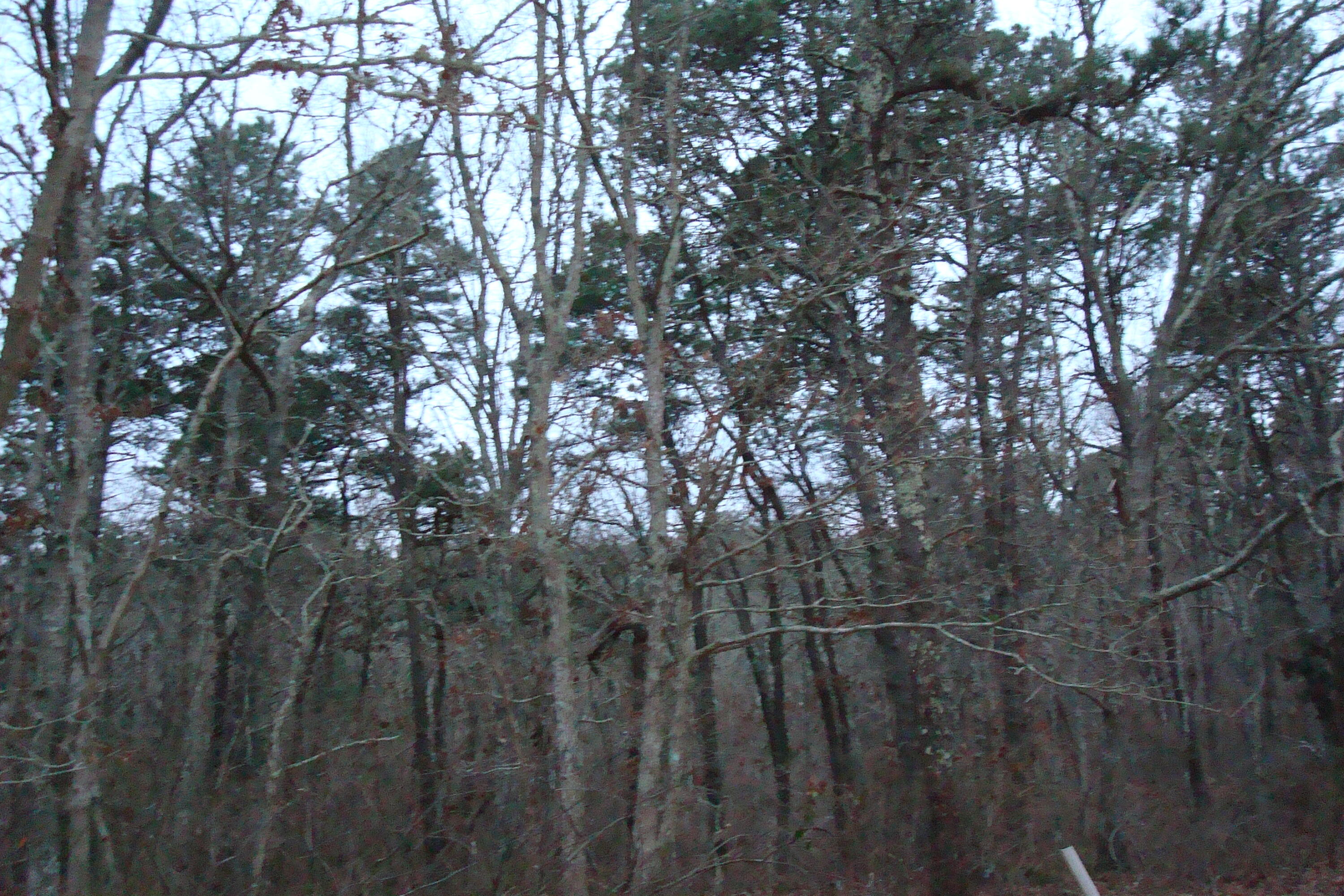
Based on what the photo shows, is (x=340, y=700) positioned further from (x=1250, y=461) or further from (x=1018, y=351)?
(x=1250, y=461)

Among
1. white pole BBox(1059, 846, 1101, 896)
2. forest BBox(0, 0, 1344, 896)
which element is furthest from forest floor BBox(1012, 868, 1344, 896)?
white pole BBox(1059, 846, 1101, 896)

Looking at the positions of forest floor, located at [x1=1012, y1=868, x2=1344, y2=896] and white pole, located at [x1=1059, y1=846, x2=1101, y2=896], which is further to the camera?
forest floor, located at [x1=1012, y1=868, x2=1344, y2=896]

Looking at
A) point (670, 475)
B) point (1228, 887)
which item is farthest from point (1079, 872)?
point (1228, 887)

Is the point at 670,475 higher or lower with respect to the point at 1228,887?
higher

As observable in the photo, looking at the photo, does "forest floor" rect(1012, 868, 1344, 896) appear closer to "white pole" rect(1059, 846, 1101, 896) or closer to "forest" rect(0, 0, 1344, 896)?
"forest" rect(0, 0, 1344, 896)

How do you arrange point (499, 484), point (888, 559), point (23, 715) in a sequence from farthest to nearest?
point (499, 484)
point (888, 559)
point (23, 715)

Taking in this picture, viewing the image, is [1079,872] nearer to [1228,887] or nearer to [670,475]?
[670,475]

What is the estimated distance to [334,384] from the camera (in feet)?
51.5

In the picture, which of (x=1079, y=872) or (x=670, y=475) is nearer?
(x=1079, y=872)

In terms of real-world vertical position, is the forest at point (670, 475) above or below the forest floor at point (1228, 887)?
above

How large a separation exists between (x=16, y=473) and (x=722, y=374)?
891cm

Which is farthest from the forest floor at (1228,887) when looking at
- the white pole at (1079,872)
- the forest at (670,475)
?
the white pole at (1079,872)

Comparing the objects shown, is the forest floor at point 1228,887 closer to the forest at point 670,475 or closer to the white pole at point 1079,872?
the forest at point 670,475

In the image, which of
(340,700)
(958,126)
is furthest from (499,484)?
(958,126)
